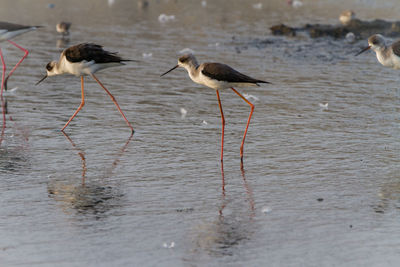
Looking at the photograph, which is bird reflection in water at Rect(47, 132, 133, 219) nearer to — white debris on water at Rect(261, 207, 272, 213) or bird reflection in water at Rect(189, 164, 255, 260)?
bird reflection in water at Rect(189, 164, 255, 260)

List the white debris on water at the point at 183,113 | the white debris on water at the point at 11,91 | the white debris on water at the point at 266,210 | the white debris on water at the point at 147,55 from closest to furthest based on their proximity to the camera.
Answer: the white debris on water at the point at 266,210, the white debris on water at the point at 183,113, the white debris on water at the point at 11,91, the white debris on water at the point at 147,55

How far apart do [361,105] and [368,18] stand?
30.5 feet

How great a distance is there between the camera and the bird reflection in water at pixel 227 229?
477 centimetres

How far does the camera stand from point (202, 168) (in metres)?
6.69

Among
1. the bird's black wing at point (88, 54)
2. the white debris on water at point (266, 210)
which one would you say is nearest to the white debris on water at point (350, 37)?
the bird's black wing at point (88, 54)

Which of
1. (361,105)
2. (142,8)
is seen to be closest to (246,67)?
(361,105)

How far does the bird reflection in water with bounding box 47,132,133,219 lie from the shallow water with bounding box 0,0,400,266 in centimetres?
2

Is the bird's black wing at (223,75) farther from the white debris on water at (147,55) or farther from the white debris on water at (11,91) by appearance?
the white debris on water at (147,55)

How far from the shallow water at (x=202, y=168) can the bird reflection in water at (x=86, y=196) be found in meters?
0.02

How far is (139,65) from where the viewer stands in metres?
11.9

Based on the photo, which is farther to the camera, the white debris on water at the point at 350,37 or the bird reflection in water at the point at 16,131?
the white debris on water at the point at 350,37

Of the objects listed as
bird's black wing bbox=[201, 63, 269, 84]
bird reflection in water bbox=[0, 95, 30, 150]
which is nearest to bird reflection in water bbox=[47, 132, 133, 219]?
bird reflection in water bbox=[0, 95, 30, 150]

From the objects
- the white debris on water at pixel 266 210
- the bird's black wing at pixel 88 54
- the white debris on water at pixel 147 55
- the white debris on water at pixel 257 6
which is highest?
the bird's black wing at pixel 88 54

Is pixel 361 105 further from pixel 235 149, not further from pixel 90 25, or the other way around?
pixel 90 25
